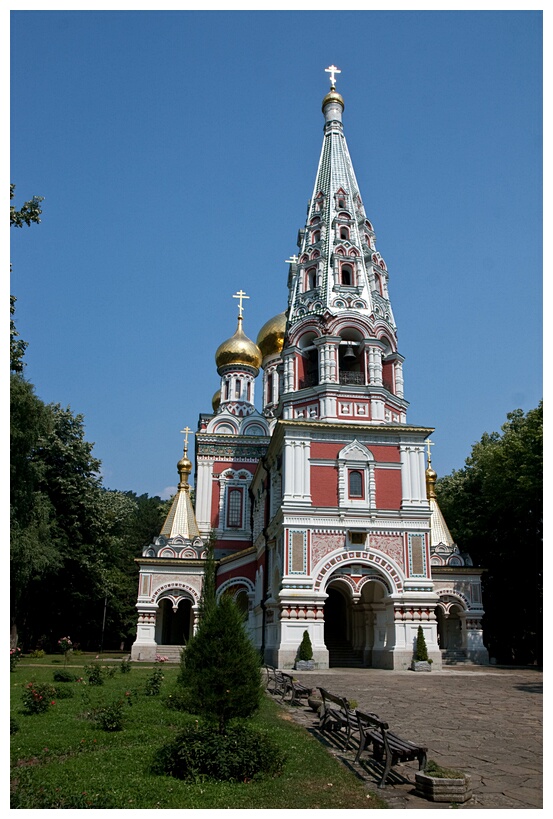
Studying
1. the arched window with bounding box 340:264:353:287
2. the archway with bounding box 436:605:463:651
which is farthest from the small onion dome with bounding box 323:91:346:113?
the archway with bounding box 436:605:463:651

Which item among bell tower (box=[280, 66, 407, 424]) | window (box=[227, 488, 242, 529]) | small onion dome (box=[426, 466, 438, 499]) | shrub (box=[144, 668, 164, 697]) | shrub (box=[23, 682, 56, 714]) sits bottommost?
shrub (box=[144, 668, 164, 697])

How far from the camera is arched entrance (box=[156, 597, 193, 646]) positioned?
1126 inches

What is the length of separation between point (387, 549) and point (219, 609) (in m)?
14.2

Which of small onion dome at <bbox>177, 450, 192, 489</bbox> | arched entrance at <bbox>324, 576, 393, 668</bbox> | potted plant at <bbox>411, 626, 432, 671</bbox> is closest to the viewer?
potted plant at <bbox>411, 626, 432, 671</bbox>

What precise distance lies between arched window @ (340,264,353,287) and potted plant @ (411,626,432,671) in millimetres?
12999

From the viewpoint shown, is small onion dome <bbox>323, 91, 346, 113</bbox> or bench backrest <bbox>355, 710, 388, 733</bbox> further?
small onion dome <bbox>323, 91, 346, 113</bbox>

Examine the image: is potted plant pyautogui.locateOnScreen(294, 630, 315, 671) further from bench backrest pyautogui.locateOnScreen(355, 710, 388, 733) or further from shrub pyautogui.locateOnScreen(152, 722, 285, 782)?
shrub pyautogui.locateOnScreen(152, 722, 285, 782)

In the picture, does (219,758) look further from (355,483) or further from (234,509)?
(234,509)

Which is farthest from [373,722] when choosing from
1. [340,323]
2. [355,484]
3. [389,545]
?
[340,323]

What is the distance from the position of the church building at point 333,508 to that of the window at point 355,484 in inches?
2.6

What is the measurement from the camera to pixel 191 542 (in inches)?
1129

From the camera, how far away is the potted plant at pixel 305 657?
63.3 feet

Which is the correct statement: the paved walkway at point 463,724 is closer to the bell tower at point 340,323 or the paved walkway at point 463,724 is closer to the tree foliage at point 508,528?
Answer: the tree foliage at point 508,528

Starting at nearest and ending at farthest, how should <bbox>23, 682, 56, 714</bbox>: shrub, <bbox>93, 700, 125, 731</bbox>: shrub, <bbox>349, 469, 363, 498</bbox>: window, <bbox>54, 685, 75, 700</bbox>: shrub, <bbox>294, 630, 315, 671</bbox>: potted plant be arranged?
1. <bbox>93, 700, 125, 731</bbox>: shrub
2. <bbox>23, 682, 56, 714</bbox>: shrub
3. <bbox>54, 685, 75, 700</bbox>: shrub
4. <bbox>294, 630, 315, 671</bbox>: potted plant
5. <bbox>349, 469, 363, 498</bbox>: window
